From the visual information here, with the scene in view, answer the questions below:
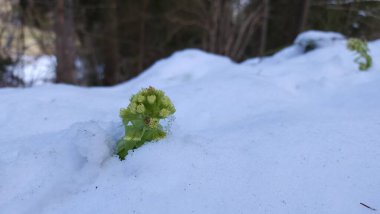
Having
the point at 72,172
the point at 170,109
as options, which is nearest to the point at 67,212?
the point at 72,172

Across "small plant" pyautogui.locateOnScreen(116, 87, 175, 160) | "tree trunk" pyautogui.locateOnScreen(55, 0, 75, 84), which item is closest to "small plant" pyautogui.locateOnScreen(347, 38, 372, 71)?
"small plant" pyautogui.locateOnScreen(116, 87, 175, 160)

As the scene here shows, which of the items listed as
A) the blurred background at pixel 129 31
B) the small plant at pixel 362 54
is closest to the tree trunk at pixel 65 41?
→ the blurred background at pixel 129 31

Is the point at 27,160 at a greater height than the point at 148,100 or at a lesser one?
lesser

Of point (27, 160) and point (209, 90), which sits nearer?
point (27, 160)

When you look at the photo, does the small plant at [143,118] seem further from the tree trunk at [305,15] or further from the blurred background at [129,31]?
the tree trunk at [305,15]

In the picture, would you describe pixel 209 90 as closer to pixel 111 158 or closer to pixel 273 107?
pixel 273 107

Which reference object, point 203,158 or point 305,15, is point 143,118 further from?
point 305,15

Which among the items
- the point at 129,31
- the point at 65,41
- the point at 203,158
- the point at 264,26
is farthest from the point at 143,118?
the point at 129,31

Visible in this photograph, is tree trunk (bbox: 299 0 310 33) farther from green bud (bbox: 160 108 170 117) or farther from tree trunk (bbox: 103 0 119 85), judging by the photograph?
green bud (bbox: 160 108 170 117)
